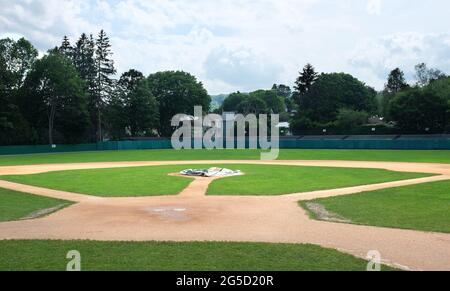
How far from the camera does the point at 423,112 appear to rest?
75.8 metres

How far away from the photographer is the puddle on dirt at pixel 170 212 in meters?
14.2

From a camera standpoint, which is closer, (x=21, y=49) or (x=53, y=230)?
(x=53, y=230)

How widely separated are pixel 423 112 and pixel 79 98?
184 feet

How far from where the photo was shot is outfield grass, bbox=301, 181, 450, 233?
13031mm

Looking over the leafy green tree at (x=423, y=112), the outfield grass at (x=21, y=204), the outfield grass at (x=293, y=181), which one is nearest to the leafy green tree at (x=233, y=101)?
the leafy green tree at (x=423, y=112)

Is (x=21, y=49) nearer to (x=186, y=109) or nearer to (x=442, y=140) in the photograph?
(x=186, y=109)

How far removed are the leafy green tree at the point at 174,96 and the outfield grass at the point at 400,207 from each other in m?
78.2

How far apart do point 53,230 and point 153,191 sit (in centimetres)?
881

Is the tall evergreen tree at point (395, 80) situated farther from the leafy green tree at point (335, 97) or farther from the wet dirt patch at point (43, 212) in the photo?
the wet dirt patch at point (43, 212)

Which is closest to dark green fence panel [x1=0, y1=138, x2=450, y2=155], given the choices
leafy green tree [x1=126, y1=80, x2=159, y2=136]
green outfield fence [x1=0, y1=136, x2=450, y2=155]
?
green outfield fence [x1=0, y1=136, x2=450, y2=155]

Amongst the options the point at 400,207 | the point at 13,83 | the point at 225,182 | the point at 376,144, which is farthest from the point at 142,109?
Answer: the point at 400,207

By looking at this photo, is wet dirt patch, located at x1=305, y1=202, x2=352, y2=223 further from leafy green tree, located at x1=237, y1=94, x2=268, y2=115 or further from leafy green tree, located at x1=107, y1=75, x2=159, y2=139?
leafy green tree, located at x1=237, y1=94, x2=268, y2=115

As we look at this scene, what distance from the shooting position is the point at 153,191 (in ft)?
68.7
